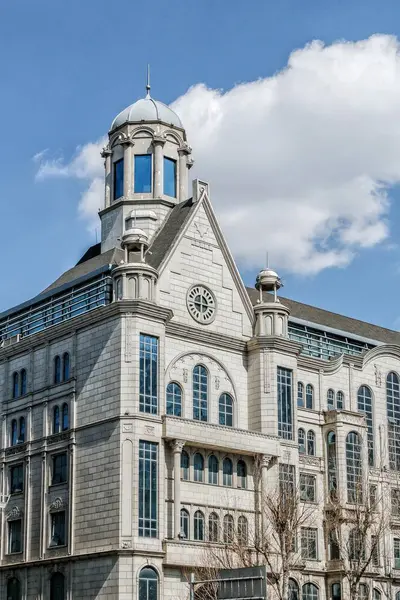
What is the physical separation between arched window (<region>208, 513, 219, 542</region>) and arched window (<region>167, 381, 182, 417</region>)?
6101 millimetres

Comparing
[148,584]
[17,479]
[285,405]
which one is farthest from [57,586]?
[285,405]

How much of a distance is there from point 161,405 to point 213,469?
5.61m

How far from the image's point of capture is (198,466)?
63625 millimetres

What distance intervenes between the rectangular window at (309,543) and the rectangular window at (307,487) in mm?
1928

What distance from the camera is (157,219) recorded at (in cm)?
7200

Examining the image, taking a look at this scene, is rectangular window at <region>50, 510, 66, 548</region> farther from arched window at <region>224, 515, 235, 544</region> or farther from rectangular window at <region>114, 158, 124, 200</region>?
rectangular window at <region>114, 158, 124, 200</region>

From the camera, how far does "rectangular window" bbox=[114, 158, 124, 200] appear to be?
2918 inches

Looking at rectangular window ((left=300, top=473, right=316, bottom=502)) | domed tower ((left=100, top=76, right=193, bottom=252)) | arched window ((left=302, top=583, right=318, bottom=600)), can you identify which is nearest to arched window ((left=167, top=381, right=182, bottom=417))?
rectangular window ((left=300, top=473, right=316, bottom=502))

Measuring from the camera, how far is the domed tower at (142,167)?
7300 cm

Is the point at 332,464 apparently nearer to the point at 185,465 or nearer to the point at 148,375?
the point at 185,465

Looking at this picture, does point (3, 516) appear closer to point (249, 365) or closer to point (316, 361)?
point (249, 365)

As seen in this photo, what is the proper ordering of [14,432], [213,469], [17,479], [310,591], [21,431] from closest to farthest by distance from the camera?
1. [213,469]
2. [17,479]
3. [21,431]
4. [14,432]
5. [310,591]

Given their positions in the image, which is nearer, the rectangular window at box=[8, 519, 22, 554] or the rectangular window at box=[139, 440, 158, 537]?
the rectangular window at box=[139, 440, 158, 537]

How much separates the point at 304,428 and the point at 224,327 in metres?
8.83
